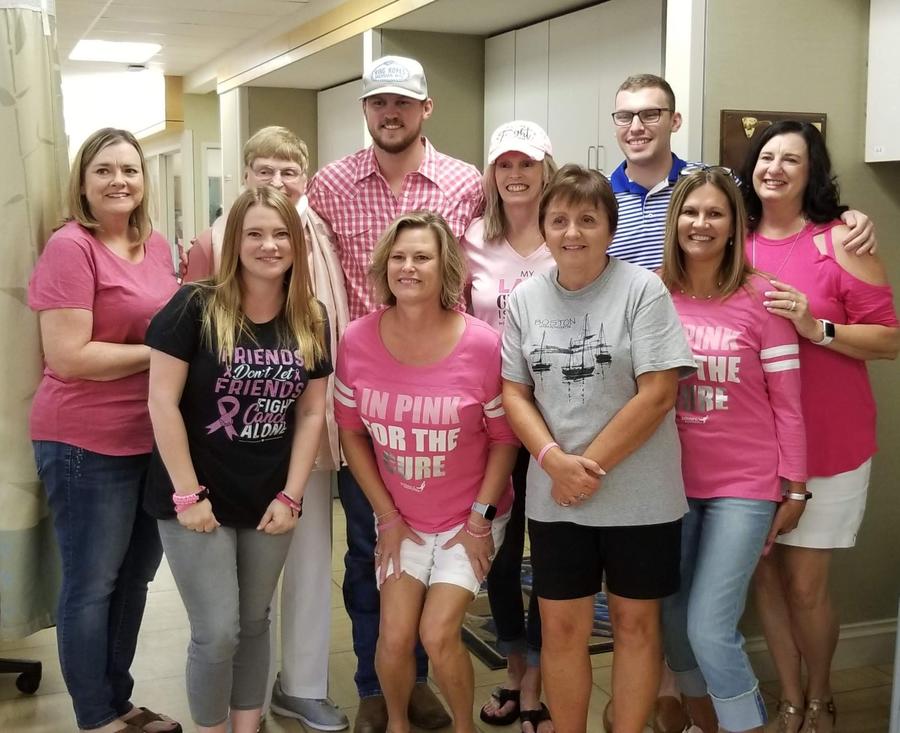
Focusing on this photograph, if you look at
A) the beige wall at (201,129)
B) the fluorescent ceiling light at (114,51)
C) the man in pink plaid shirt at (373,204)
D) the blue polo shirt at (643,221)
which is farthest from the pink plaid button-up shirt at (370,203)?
the beige wall at (201,129)

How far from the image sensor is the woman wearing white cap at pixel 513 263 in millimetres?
2516

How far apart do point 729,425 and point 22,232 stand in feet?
5.89

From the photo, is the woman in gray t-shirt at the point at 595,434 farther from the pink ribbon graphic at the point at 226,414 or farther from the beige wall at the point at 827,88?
the beige wall at the point at 827,88

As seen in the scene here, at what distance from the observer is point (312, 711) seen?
2.77 m

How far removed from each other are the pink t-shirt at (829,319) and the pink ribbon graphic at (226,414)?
130 cm

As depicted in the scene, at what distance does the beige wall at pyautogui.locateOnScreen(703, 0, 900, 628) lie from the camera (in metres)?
2.84

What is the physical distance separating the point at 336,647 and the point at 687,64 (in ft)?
6.86

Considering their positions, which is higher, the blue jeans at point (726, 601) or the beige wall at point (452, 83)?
the beige wall at point (452, 83)

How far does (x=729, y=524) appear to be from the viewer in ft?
7.48

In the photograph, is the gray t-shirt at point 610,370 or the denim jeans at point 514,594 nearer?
the gray t-shirt at point 610,370

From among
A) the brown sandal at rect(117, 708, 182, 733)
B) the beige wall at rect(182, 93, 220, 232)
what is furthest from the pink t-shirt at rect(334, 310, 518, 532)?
the beige wall at rect(182, 93, 220, 232)

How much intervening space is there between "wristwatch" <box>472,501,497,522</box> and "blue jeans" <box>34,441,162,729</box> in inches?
31.6

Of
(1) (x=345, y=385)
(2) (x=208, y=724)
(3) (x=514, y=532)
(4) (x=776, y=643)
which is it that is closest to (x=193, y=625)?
(2) (x=208, y=724)

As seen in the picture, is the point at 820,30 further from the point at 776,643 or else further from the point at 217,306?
the point at 217,306
